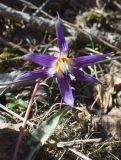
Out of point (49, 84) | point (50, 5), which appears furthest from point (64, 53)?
point (50, 5)

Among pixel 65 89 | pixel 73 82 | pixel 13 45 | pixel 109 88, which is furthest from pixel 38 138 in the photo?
pixel 13 45

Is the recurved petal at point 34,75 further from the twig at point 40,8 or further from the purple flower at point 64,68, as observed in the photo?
the twig at point 40,8

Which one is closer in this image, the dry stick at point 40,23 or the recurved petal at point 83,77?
the recurved petal at point 83,77

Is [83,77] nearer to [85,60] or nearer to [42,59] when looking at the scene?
[85,60]

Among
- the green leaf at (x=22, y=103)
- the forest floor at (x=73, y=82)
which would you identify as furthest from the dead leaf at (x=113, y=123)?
the green leaf at (x=22, y=103)

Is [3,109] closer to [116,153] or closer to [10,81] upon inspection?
[10,81]
